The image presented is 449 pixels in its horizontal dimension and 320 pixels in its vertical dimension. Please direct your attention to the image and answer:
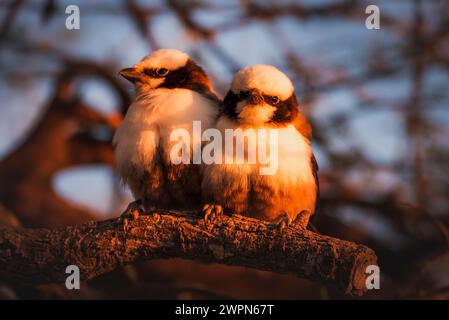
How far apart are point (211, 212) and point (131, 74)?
2.88 ft

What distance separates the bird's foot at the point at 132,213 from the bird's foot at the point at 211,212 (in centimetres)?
32

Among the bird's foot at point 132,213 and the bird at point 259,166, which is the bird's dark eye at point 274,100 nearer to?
the bird at point 259,166

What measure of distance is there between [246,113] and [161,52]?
679 millimetres

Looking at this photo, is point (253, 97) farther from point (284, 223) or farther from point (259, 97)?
point (284, 223)

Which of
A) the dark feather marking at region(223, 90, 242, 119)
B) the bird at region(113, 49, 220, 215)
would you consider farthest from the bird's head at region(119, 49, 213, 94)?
the dark feather marking at region(223, 90, 242, 119)

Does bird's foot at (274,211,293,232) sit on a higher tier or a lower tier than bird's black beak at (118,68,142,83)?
lower

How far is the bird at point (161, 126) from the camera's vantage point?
3537 mm

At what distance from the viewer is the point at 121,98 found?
20.1 feet

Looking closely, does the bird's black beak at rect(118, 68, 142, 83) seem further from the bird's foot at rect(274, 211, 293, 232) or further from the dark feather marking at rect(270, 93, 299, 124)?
the bird's foot at rect(274, 211, 293, 232)

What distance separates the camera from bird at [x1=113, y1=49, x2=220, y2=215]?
11.6ft

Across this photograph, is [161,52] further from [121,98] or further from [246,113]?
[121,98]

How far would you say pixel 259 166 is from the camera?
3.46 meters

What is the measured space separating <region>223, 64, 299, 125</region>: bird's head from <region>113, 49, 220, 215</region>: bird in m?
0.17

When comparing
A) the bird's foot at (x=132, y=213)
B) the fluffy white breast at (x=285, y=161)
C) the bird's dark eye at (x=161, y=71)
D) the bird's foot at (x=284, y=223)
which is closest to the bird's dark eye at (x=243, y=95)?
the fluffy white breast at (x=285, y=161)
